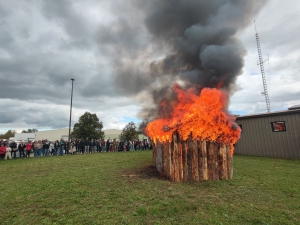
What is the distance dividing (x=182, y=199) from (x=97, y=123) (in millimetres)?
61524

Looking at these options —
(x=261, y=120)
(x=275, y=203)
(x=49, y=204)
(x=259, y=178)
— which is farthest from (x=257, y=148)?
(x=49, y=204)

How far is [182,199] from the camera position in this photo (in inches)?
218

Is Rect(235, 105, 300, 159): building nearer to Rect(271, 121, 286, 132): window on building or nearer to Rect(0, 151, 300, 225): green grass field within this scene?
Rect(271, 121, 286, 132): window on building

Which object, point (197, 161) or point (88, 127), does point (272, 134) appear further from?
point (88, 127)

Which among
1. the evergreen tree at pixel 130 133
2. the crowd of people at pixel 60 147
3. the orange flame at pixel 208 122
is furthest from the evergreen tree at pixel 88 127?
the orange flame at pixel 208 122

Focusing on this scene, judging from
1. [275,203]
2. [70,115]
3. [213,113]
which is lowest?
[275,203]

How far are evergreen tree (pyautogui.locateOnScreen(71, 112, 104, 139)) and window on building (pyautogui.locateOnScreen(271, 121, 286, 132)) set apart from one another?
53.6 metres

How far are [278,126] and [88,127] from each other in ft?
181

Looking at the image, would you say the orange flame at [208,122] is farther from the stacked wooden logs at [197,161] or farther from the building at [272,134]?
the building at [272,134]

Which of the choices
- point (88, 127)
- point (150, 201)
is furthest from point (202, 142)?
point (88, 127)

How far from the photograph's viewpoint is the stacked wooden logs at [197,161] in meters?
7.46

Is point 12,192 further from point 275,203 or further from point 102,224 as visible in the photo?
point 275,203

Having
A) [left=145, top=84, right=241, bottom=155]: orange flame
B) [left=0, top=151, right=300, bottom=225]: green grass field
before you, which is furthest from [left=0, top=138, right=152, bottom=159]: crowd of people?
[left=145, top=84, right=241, bottom=155]: orange flame

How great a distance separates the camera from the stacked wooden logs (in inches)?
294
